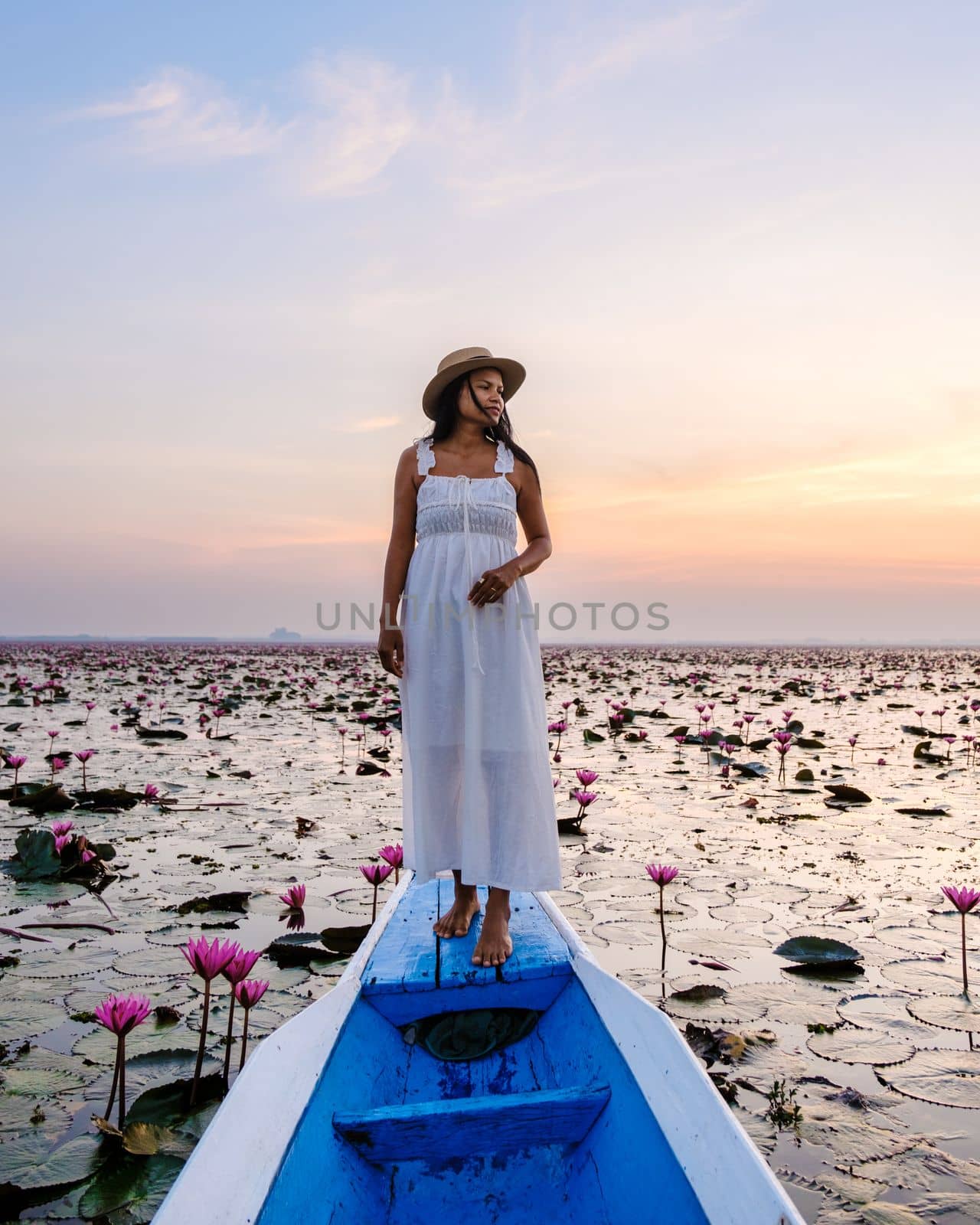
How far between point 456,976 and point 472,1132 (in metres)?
0.59

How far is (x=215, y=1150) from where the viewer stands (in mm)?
1234

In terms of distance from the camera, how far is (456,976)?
211 cm

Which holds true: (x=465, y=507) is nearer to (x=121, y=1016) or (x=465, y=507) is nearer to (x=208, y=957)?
(x=208, y=957)

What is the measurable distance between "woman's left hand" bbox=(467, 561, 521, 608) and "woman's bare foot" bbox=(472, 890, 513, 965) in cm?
83

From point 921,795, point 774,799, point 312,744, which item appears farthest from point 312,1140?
point 312,744

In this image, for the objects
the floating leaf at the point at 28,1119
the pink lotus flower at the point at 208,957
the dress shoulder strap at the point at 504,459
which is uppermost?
the dress shoulder strap at the point at 504,459

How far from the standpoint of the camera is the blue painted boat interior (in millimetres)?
1373

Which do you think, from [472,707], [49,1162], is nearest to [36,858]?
[49,1162]

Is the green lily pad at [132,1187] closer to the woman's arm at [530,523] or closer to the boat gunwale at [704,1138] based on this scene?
the boat gunwale at [704,1138]

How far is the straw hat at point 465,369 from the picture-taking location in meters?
2.56

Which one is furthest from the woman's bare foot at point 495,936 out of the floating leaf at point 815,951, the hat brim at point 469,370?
the hat brim at point 469,370

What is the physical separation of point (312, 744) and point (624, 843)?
4678mm

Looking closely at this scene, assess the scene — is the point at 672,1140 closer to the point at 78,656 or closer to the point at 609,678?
the point at 609,678

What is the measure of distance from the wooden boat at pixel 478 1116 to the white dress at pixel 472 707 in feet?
1.19
